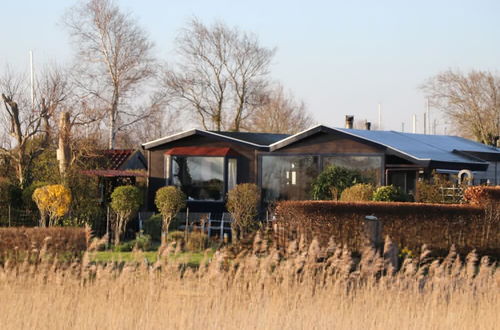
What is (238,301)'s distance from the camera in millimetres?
10656

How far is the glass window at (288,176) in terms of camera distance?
26672 millimetres

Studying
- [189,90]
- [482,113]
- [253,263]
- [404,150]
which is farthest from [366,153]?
[482,113]

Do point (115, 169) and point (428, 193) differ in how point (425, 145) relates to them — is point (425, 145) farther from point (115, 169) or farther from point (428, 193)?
point (115, 169)

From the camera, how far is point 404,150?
2562 cm

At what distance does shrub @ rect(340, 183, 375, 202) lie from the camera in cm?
2336

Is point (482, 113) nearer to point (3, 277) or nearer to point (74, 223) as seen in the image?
point (74, 223)

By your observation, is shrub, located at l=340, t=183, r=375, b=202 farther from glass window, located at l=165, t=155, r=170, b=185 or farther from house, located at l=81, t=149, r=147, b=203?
house, located at l=81, t=149, r=147, b=203

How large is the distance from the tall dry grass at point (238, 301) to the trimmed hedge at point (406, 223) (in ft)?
19.7

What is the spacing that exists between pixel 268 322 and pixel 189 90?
3917 centimetres

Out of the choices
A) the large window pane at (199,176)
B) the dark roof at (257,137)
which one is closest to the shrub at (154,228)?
the large window pane at (199,176)

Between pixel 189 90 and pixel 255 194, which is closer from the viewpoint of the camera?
pixel 255 194

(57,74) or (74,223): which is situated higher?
(57,74)

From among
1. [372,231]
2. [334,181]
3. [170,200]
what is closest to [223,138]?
[170,200]

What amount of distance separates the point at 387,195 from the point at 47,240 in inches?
394
